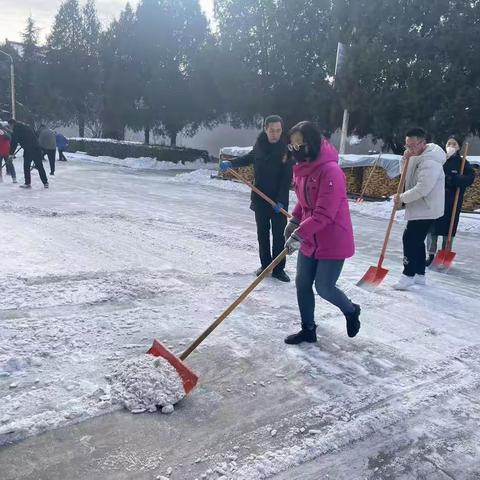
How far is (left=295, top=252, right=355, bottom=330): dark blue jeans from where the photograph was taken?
362 cm

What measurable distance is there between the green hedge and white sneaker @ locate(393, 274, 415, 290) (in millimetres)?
20996

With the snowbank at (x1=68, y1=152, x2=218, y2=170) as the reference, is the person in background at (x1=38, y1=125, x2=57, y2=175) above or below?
above

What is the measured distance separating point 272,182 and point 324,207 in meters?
2.11

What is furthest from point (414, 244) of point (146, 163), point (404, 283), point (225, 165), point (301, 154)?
point (146, 163)

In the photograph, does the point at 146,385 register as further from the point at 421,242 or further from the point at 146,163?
the point at 146,163

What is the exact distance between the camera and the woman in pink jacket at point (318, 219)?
3.39 m

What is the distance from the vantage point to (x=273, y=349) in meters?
A: 3.77

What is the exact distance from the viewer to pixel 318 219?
11.1 ft

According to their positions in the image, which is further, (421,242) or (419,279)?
(419,279)

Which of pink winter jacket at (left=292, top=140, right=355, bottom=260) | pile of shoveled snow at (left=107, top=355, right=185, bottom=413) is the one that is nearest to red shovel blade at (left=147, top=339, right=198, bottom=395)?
pile of shoveled snow at (left=107, top=355, right=185, bottom=413)

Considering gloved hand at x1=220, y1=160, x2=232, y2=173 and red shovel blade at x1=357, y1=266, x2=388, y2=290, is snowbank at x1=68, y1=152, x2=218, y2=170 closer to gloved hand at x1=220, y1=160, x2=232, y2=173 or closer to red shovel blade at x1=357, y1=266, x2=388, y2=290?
gloved hand at x1=220, y1=160, x2=232, y2=173

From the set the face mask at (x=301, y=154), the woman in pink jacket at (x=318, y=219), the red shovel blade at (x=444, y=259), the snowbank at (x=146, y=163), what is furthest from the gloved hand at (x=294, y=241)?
the snowbank at (x=146, y=163)

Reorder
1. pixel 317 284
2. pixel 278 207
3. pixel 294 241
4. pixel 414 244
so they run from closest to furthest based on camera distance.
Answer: pixel 294 241
pixel 317 284
pixel 278 207
pixel 414 244

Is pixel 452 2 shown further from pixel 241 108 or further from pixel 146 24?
pixel 146 24
